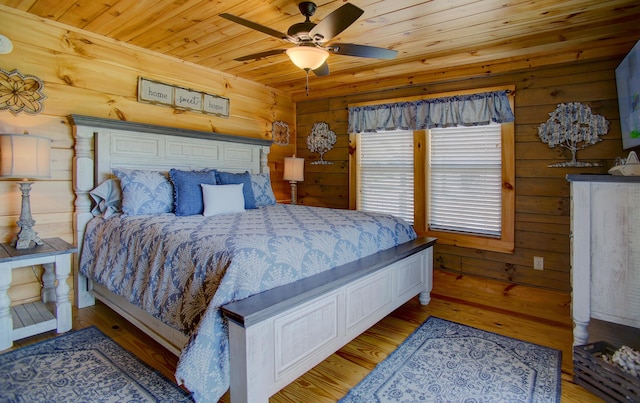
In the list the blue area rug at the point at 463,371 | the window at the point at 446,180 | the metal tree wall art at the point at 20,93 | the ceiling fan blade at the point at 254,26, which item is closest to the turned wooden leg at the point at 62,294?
the metal tree wall art at the point at 20,93

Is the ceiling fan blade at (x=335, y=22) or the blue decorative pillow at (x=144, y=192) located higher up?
the ceiling fan blade at (x=335, y=22)

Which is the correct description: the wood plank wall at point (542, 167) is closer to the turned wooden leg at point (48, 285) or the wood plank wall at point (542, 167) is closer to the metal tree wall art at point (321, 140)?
the metal tree wall art at point (321, 140)

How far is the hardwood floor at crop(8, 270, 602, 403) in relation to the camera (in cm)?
195

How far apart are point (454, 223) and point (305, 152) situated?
2277 millimetres

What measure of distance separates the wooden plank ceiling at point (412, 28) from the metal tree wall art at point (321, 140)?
1050mm

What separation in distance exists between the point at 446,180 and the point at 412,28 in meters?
1.62

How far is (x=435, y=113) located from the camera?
3715 mm

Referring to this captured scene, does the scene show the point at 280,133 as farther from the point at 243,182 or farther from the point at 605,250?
the point at 605,250

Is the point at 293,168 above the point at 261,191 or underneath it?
above

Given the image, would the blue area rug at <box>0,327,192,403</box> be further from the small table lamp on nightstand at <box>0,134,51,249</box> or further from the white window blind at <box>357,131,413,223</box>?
the white window blind at <box>357,131,413,223</box>

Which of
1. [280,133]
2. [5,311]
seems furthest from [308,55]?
[280,133]

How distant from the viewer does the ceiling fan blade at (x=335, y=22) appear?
177 cm

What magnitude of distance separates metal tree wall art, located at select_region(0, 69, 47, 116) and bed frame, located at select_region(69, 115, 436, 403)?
0.92ft

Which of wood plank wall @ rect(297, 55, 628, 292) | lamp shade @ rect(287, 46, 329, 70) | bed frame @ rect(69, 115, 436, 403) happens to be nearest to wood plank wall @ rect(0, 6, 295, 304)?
bed frame @ rect(69, 115, 436, 403)
